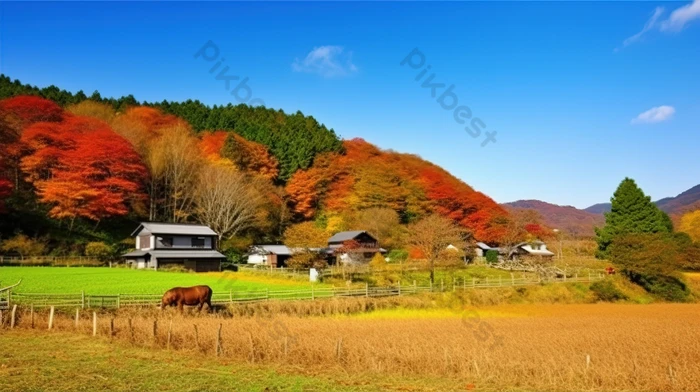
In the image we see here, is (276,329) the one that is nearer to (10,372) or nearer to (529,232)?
(10,372)

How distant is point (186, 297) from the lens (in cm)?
2481

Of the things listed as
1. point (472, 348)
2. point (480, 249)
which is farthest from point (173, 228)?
point (480, 249)

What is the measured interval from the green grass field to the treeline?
29.8m

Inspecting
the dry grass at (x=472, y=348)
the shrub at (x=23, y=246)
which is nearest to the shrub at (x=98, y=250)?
the shrub at (x=23, y=246)

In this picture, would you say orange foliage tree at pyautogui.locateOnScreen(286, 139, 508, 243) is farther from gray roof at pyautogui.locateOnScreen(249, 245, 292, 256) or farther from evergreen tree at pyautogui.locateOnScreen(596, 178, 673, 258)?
evergreen tree at pyautogui.locateOnScreen(596, 178, 673, 258)

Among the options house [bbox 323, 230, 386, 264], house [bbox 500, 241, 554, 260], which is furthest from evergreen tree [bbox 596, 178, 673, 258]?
house [bbox 323, 230, 386, 264]

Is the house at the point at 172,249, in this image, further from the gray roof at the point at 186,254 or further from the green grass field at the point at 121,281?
the green grass field at the point at 121,281

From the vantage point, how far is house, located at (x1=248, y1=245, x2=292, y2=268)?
52.9m

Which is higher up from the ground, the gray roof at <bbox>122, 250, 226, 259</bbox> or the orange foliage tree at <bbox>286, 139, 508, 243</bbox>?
the orange foliage tree at <bbox>286, 139, 508, 243</bbox>

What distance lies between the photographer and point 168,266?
45.1m

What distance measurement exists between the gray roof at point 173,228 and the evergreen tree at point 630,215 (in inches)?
1627

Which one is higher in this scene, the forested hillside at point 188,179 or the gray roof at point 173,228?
the forested hillside at point 188,179

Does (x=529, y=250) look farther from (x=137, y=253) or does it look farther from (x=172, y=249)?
(x=137, y=253)

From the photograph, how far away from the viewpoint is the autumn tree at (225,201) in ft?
185
